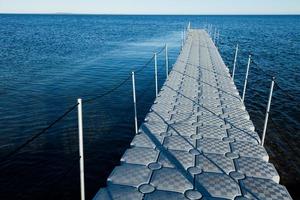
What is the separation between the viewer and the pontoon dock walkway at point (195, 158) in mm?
4945

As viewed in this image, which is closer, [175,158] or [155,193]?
[155,193]

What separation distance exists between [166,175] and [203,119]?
11.4ft

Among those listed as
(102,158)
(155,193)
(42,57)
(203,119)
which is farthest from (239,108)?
(42,57)

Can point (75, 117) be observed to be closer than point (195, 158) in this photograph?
No

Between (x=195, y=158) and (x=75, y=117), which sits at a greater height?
(x=195, y=158)

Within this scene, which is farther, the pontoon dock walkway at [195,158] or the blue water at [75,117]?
the blue water at [75,117]

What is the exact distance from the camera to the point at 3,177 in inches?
323

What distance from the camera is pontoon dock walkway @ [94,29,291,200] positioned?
4945mm

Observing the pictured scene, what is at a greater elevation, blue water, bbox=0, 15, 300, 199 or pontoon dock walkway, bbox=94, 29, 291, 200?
pontoon dock walkway, bbox=94, 29, 291, 200

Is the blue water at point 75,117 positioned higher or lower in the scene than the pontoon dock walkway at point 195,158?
lower

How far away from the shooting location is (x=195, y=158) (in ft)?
20.2

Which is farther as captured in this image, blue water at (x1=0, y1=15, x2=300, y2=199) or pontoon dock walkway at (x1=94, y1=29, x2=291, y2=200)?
blue water at (x1=0, y1=15, x2=300, y2=199)

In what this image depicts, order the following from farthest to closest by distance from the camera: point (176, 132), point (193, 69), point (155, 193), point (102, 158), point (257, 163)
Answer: point (193, 69) → point (102, 158) → point (176, 132) → point (257, 163) → point (155, 193)

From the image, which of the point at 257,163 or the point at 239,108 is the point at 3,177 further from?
the point at 239,108
